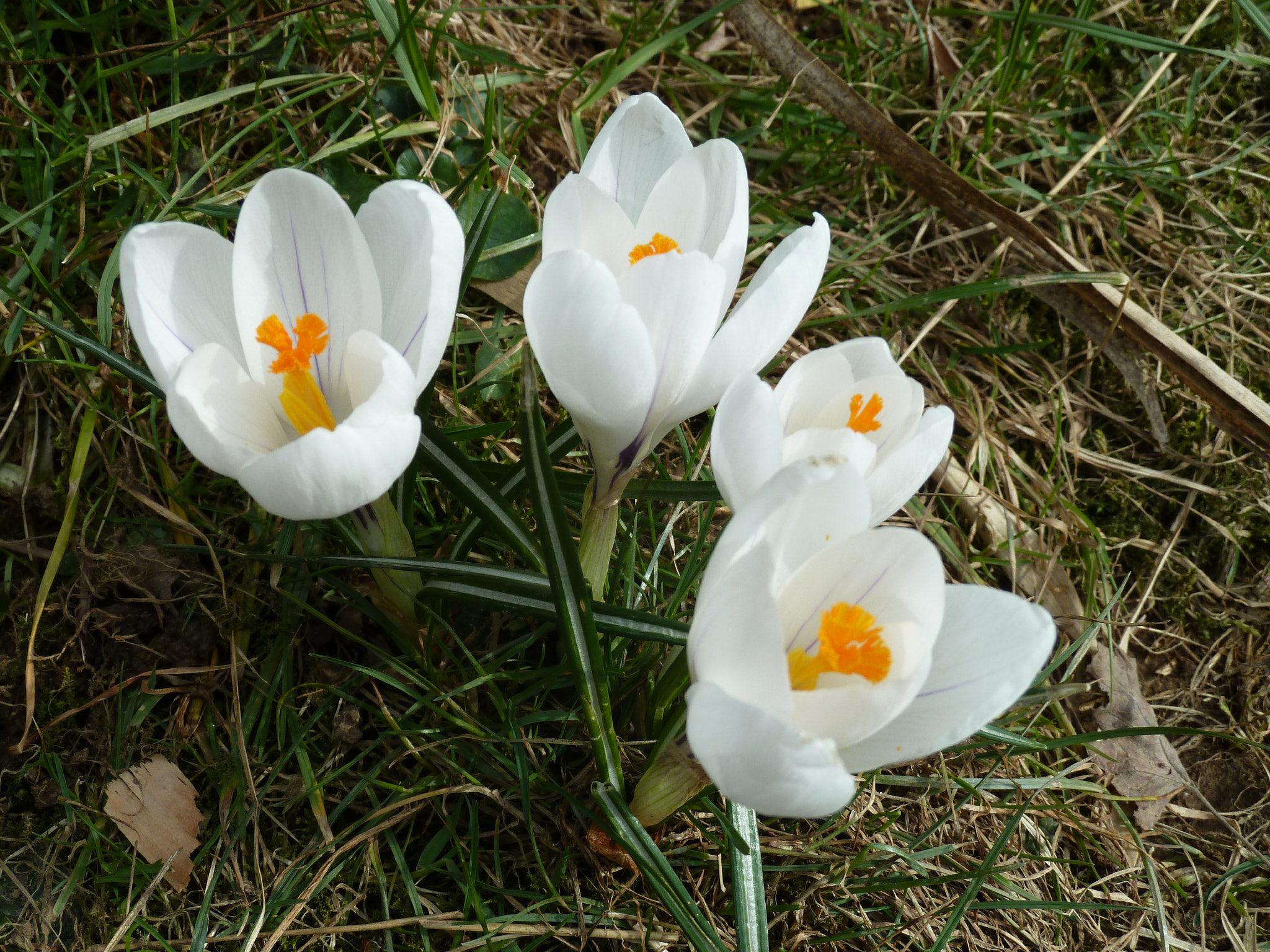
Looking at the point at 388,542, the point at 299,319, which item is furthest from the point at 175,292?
the point at 388,542

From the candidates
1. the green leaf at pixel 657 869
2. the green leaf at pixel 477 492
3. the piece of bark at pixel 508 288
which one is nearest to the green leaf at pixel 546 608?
the green leaf at pixel 477 492

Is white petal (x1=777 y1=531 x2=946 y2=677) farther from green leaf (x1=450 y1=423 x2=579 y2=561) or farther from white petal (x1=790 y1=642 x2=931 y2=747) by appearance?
green leaf (x1=450 y1=423 x2=579 y2=561)

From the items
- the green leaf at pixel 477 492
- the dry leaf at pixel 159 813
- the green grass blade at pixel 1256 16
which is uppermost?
the green grass blade at pixel 1256 16

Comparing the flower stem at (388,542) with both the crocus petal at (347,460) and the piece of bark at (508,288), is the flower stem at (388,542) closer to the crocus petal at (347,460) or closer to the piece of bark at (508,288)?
the crocus petal at (347,460)

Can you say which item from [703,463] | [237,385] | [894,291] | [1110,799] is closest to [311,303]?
[237,385]

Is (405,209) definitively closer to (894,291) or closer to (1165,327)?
(894,291)
